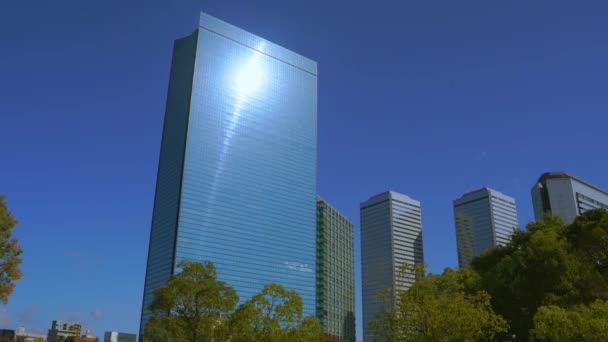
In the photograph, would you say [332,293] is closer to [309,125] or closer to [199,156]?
[309,125]

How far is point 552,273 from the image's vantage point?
47.4 m

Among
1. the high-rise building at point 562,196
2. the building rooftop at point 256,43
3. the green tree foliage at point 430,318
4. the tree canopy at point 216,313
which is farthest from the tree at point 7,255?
the high-rise building at point 562,196

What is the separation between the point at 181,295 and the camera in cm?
3969

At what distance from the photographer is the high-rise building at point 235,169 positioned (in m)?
139

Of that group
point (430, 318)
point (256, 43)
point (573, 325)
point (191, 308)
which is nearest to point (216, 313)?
point (191, 308)

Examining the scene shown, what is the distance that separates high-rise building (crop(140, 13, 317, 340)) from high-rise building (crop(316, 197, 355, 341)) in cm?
2223

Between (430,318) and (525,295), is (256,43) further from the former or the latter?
(430,318)

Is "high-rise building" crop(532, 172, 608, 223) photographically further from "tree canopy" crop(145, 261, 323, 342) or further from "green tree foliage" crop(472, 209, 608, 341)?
"tree canopy" crop(145, 261, 323, 342)

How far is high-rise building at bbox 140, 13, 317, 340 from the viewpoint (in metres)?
139

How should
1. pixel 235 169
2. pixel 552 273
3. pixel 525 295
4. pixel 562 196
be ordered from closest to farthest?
pixel 552 273
pixel 525 295
pixel 235 169
pixel 562 196

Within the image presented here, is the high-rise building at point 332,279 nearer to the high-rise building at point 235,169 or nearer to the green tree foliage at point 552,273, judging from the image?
the high-rise building at point 235,169

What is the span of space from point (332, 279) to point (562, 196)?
261ft

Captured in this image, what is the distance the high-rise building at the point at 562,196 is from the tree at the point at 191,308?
153095 millimetres

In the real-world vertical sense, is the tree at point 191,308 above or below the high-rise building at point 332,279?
below
